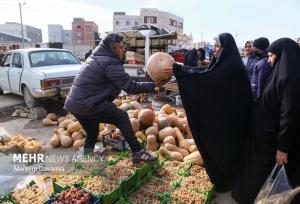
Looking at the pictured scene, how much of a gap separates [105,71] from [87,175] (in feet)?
4.34

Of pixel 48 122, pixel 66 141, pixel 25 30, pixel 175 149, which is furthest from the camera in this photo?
pixel 25 30

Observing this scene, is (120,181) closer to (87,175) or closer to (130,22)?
(87,175)

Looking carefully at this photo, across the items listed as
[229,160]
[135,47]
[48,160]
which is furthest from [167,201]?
[135,47]

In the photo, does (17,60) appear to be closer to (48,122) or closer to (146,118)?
(48,122)

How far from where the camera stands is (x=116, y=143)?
426 centimetres

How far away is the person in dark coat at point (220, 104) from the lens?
3104mm

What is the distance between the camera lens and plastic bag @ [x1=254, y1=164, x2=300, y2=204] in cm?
253

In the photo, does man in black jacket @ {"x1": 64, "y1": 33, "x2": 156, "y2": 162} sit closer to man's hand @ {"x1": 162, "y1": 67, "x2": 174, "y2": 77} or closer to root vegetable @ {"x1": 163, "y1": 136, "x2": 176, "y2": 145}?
man's hand @ {"x1": 162, "y1": 67, "x2": 174, "y2": 77}

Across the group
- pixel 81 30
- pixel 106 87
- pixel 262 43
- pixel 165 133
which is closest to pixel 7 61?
pixel 165 133

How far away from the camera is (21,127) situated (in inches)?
265

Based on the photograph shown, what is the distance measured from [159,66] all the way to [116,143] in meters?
1.52

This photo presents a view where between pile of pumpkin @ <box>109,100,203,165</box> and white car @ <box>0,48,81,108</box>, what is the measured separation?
2490 mm

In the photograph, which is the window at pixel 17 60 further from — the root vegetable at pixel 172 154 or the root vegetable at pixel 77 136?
the root vegetable at pixel 172 154

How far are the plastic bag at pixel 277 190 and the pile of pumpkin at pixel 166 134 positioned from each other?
1275 millimetres
